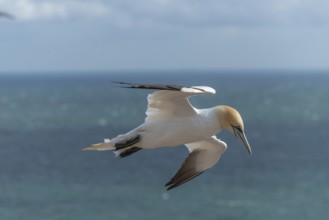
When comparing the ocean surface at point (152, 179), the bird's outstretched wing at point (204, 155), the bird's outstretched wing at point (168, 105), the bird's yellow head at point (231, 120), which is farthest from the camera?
the ocean surface at point (152, 179)

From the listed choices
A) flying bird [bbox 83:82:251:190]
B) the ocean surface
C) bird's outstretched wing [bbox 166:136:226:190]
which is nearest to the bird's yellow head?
flying bird [bbox 83:82:251:190]

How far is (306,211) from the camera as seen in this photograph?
67.0 m

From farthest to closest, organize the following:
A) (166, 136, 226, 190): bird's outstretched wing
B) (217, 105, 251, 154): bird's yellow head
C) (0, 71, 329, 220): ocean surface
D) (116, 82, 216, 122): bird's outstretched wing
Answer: (0, 71, 329, 220): ocean surface
(166, 136, 226, 190): bird's outstretched wing
(116, 82, 216, 122): bird's outstretched wing
(217, 105, 251, 154): bird's yellow head

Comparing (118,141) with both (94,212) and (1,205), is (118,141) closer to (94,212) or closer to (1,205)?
(94,212)

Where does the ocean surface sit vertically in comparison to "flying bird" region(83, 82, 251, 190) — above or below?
below

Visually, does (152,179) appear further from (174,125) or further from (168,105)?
(174,125)

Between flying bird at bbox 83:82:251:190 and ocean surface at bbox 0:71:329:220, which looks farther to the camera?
ocean surface at bbox 0:71:329:220

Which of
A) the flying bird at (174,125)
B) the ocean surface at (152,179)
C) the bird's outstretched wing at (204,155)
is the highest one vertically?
the flying bird at (174,125)

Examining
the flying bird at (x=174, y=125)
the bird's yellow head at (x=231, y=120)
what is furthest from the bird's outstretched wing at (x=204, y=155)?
the bird's yellow head at (x=231, y=120)

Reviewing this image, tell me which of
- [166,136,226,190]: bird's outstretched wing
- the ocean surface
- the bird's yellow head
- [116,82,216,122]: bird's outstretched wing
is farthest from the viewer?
the ocean surface

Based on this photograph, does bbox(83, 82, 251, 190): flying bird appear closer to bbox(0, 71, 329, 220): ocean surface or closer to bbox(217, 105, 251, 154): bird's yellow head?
bbox(217, 105, 251, 154): bird's yellow head

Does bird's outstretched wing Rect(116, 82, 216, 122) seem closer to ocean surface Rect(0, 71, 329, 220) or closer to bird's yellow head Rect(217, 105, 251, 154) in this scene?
bird's yellow head Rect(217, 105, 251, 154)

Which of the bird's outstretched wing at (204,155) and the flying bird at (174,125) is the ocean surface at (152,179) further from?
the flying bird at (174,125)

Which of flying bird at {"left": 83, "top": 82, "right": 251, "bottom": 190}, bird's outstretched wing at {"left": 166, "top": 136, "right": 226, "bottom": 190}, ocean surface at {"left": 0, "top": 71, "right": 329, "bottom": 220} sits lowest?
ocean surface at {"left": 0, "top": 71, "right": 329, "bottom": 220}
